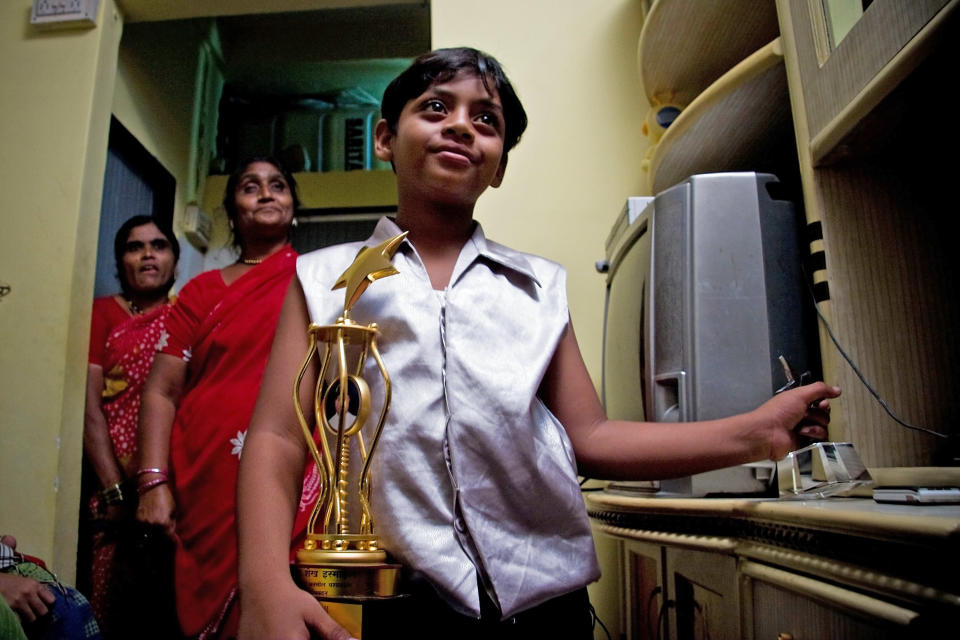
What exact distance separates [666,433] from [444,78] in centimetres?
43

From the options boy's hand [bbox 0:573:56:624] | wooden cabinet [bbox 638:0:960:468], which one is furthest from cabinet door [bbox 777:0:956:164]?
boy's hand [bbox 0:573:56:624]

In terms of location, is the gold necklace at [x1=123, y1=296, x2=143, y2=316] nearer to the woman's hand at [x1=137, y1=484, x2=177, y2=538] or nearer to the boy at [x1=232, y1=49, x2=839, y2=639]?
the woman's hand at [x1=137, y1=484, x2=177, y2=538]

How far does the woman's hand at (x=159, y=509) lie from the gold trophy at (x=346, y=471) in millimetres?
838

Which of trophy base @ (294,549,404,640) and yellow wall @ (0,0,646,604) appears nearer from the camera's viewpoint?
trophy base @ (294,549,404,640)

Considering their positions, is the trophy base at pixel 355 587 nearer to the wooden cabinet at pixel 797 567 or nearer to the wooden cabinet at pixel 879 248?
the wooden cabinet at pixel 797 567

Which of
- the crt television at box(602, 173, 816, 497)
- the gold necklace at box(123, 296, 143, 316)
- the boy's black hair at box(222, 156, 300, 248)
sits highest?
the boy's black hair at box(222, 156, 300, 248)

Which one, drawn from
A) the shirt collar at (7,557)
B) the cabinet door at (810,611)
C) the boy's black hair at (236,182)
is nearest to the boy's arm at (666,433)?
the cabinet door at (810,611)

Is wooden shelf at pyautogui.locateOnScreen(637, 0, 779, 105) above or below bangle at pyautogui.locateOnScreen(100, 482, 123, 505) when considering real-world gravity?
above

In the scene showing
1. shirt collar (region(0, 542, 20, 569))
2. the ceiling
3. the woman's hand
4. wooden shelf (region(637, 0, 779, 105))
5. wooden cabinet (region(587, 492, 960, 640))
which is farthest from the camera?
the ceiling

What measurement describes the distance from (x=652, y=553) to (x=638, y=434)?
1.26 feet

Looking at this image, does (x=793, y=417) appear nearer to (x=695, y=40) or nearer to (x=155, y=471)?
(x=695, y=40)

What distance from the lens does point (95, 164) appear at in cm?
160

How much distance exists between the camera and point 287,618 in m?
0.45

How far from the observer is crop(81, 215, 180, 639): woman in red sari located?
4.49 ft
